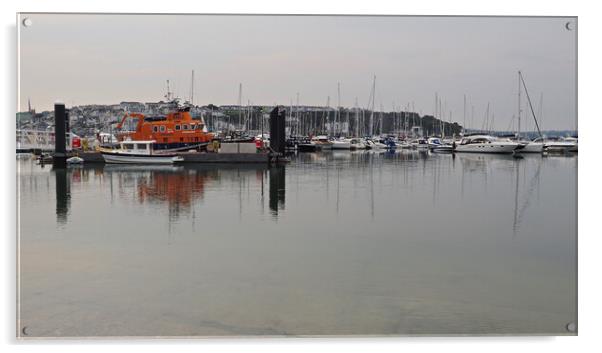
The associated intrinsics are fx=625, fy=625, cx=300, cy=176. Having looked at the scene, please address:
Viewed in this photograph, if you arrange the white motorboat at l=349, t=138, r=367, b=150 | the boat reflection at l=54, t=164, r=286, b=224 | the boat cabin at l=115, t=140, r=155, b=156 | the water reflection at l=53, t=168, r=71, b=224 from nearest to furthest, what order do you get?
the water reflection at l=53, t=168, r=71, b=224
the boat reflection at l=54, t=164, r=286, b=224
the white motorboat at l=349, t=138, r=367, b=150
the boat cabin at l=115, t=140, r=155, b=156

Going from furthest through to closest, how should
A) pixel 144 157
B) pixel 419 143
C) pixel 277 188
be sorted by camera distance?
1. pixel 144 157
2. pixel 419 143
3. pixel 277 188

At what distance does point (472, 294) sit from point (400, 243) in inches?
73.6

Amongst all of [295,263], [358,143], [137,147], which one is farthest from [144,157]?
[295,263]

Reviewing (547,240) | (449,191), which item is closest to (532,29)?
(547,240)

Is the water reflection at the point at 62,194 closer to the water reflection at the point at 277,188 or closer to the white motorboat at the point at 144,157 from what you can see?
the water reflection at the point at 277,188

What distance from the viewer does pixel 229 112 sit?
8.11m

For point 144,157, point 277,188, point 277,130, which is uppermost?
point 277,130

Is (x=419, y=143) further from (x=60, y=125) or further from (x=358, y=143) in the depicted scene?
(x=60, y=125)

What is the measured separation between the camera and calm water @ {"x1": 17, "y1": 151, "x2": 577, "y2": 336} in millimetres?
4742

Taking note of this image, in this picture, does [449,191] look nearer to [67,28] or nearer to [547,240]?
[547,240]

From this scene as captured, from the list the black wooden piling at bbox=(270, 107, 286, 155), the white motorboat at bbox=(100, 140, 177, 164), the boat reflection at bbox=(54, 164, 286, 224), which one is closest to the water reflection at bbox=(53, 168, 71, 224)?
the boat reflection at bbox=(54, 164, 286, 224)

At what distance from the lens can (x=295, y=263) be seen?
6129mm

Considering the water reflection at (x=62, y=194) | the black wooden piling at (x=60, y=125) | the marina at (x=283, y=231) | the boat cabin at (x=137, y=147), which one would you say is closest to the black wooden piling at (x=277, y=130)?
the marina at (x=283, y=231)

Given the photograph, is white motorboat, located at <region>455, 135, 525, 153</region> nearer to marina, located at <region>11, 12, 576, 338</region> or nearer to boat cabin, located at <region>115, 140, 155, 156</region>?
marina, located at <region>11, 12, 576, 338</region>
